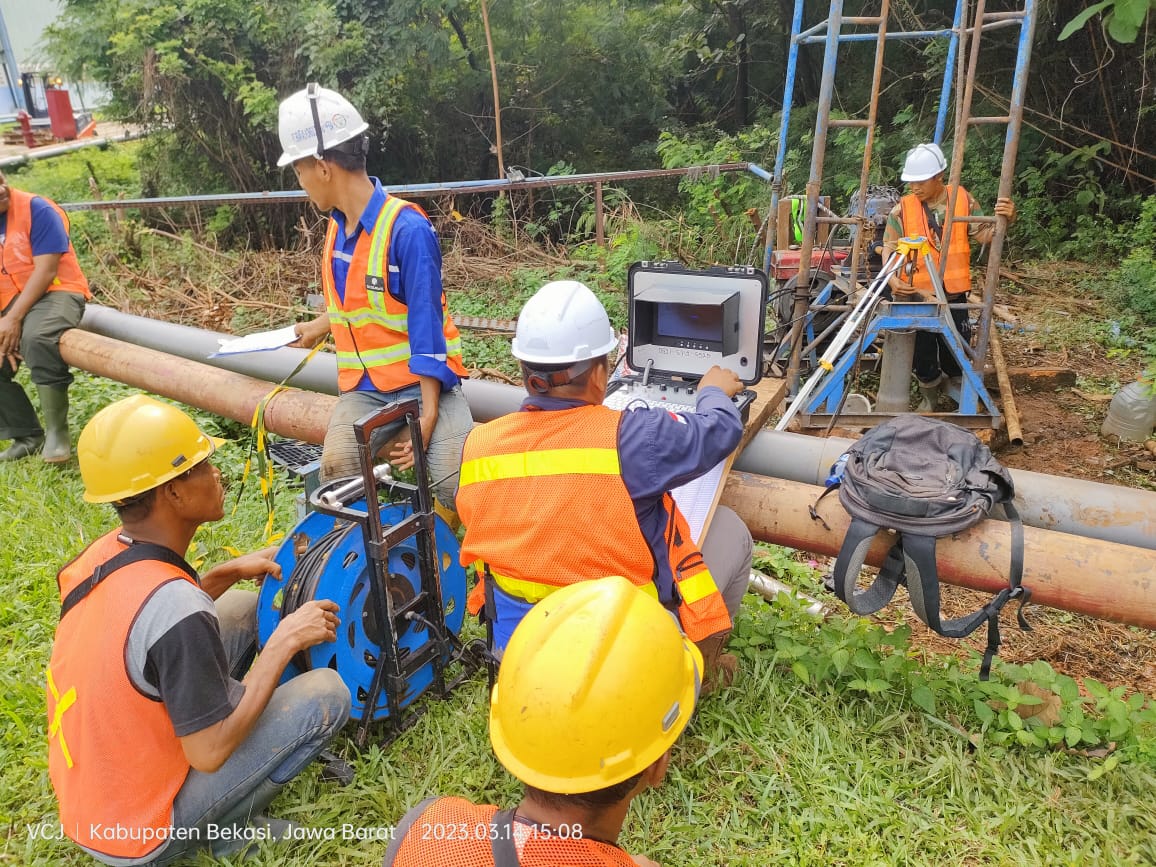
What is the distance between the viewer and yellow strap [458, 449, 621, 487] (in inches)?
84.5

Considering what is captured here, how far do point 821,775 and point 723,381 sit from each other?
1289mm

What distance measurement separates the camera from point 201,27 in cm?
1130

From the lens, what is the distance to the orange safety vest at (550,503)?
2150 millimetres

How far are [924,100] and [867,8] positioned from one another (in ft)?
5.72

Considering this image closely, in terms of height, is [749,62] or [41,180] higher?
[749,62]

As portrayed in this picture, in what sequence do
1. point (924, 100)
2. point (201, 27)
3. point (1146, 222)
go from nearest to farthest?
point (1146, 222) → point (201, 27) → point (924, 100)

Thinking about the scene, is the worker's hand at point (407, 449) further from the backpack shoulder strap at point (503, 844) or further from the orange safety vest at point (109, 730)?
the backpack shoulder strap at point (503, 844)

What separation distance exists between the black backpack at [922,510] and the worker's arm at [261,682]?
5.16 ft

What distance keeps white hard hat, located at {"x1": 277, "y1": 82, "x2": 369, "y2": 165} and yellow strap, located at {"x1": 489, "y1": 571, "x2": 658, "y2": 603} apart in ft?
5.35

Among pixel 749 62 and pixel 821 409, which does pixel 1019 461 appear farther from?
pixel 749 62

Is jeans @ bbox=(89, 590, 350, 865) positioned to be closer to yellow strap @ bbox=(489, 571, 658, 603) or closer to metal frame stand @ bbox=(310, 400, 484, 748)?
metal frame stand @ bbox=(310, 400, 484, 748)

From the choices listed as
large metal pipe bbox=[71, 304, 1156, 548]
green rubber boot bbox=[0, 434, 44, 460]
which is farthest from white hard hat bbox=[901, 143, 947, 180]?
green rubber boot bbox=[0, 434, 44, 460]

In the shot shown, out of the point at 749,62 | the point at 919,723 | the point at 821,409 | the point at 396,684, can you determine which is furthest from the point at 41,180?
the point at 919,723

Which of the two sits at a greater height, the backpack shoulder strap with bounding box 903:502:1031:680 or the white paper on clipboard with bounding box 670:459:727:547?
the white paper on clipboard with bounding box 670:459:727:547
